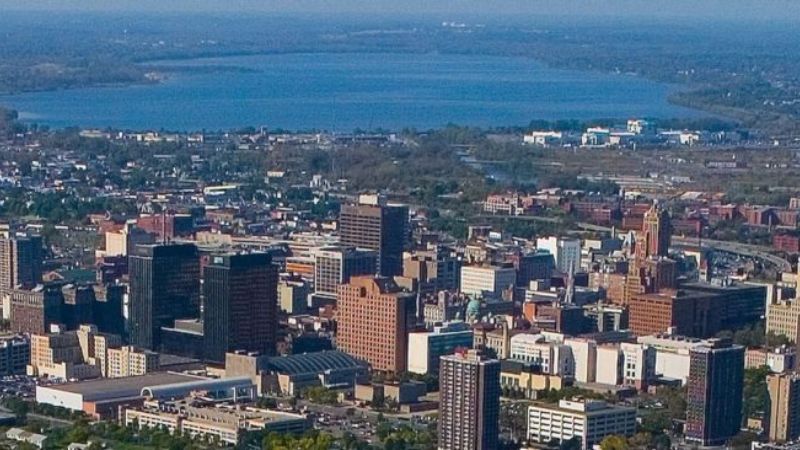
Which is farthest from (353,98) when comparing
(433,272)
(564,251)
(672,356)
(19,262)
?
(672,356)

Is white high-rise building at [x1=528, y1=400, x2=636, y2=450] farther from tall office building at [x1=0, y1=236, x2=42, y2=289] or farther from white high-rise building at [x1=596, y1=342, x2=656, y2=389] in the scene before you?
tall office building at [x1=0, y1=236, x2=42, y2=289]

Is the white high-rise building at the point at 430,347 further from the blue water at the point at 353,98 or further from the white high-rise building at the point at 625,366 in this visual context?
the blue water at the point at 353,98

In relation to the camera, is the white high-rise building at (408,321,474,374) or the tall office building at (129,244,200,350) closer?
the white high-rise building at (408,321,474,374)

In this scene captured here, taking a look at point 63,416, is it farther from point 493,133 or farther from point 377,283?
point 493,133

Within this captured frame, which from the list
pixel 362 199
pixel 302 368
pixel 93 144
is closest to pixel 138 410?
pixel 302 368

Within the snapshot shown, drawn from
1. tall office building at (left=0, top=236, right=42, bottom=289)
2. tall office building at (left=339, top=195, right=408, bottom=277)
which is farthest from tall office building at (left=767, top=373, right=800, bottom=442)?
tall office building at (left=0, top=236, right=42, bottom=289)

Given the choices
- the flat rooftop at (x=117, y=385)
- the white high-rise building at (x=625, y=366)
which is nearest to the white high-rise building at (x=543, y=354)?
the white high-rise building at (x=625, y=366)

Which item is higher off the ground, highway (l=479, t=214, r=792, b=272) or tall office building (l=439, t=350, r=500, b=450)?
tall office building (l=439, t=350, r=500, b=450)
